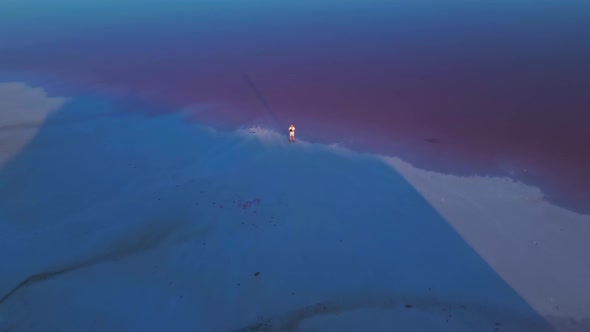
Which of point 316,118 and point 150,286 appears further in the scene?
point 316,118

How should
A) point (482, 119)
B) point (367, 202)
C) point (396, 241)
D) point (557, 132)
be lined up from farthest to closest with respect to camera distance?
point (482, 119), point (557, 132), point (367, 202), point (396, 241)

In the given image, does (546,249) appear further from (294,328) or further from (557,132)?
(557,132)

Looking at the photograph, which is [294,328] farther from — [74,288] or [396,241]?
[74,288]

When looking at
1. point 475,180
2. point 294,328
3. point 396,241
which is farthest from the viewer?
point 475,180

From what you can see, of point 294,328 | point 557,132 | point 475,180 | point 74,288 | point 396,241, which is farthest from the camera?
point 557,132

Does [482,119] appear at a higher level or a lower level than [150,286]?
higher

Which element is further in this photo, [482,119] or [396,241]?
[482,119]

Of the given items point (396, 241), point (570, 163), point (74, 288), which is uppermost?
point (570, 163)

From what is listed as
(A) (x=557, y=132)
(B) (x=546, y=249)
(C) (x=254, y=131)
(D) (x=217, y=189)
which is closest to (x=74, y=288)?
(D) (x=217, y=189)

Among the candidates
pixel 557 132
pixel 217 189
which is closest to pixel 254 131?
pixel 217 189
